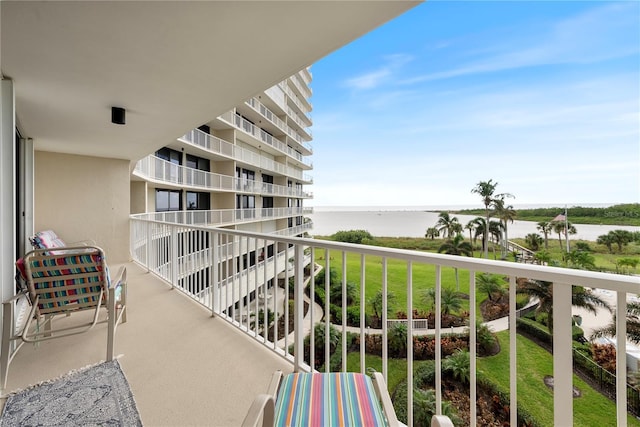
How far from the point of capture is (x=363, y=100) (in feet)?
75.9

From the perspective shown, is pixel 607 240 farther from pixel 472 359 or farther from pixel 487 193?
pixel 487 193

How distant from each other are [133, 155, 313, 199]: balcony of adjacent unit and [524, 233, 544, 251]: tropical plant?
1451cm

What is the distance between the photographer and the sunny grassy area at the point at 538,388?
5402 mm

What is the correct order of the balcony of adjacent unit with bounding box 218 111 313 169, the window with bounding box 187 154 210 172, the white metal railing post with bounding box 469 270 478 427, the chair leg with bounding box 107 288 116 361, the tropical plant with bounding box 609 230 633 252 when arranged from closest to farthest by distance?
1. the white metal railing post with bounding box 469 270 478 427
2. the chair leg with bounding box 107 288 116 361
3. the tropical plant with bounding box 609 230 633 252
4. the window with bounding box 187 154 210 172
5. the balcony of adjacent unit with bounding box 218 111 313 169

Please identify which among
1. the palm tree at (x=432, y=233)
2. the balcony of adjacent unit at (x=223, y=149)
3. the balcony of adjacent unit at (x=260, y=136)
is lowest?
the palm tree at (x=432, y=233)

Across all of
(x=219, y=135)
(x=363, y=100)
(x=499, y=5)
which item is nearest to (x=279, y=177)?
(x=219, y=135)

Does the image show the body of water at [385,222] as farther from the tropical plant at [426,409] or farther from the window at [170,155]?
the window at [170,155]

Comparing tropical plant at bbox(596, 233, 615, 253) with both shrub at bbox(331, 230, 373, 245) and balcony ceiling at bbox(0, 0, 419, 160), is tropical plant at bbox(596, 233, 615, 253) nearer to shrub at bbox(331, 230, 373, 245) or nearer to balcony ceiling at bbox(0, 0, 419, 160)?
balcony ceiling at bbox(0, 0, 419, 160)

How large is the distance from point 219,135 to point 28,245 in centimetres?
1003

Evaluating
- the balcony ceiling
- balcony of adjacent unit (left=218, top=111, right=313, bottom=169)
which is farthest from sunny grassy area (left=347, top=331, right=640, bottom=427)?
balcony of adjacent unit (left=218, top=111, right=313, bottom=169)

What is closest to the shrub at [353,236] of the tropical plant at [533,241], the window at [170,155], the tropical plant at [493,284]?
the tropical plant at [533,241]

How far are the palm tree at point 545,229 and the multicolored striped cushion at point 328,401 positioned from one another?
46.5 feet

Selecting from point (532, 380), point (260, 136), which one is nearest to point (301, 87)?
point (260, 136)

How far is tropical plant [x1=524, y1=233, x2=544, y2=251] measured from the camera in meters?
13.2
